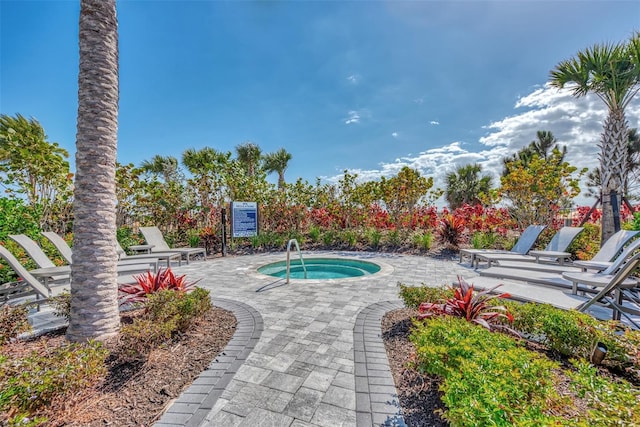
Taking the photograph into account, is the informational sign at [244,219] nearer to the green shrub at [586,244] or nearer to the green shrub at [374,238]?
the green shrub at [374,238]

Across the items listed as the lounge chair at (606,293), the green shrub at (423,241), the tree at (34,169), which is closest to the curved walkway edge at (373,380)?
the lounge chair at (606,293)

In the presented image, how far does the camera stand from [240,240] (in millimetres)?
11672

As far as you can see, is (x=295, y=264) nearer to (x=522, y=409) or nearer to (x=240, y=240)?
(x=240, y=240)

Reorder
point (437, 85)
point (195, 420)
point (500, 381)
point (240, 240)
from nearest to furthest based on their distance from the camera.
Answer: point (500, 381) < point (195, 420) < point (437, 85) < point (240, 240)

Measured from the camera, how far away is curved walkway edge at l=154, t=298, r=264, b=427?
1.94 metres

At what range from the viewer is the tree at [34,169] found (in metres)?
6.85

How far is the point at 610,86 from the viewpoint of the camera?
24.2ft

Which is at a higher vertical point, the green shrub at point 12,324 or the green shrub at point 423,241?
the green shrub at point 423,241

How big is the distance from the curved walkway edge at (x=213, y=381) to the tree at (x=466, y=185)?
20458 mm

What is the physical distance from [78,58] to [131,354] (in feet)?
10.8

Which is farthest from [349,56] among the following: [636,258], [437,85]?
[636,258]

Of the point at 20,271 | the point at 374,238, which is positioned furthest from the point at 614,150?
the point at 20,271

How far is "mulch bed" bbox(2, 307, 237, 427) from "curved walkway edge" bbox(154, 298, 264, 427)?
0.08 meters

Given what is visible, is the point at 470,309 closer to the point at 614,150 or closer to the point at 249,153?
the point at 614,150
